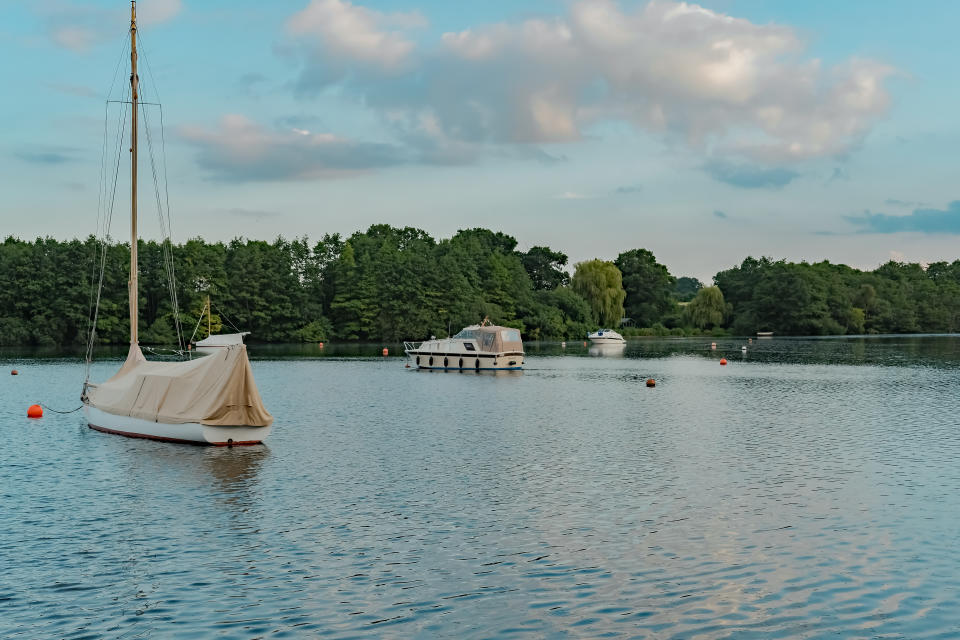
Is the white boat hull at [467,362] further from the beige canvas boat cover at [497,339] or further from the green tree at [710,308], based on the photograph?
the green tree at [710,308]

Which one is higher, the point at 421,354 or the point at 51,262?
the point at 51,262

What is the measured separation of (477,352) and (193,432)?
52247 mm

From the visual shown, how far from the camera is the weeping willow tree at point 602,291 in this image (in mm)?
185125

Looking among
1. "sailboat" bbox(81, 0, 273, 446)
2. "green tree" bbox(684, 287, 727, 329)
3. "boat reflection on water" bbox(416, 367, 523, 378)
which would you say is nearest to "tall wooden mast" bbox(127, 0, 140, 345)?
"sailboat" bbox(81, 0, 273, 446)

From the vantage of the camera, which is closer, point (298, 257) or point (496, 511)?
point (496, 511)

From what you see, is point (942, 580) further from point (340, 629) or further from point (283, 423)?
point (283, 423)

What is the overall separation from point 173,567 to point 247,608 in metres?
3.27

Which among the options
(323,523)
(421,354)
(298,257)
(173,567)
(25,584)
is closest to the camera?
(25,584)

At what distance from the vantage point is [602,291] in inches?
7293

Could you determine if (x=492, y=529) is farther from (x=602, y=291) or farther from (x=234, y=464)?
(x=602, y=291)

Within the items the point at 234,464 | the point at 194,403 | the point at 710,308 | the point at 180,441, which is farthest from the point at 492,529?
the point at 710,308

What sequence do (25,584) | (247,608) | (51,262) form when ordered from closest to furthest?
(247,608), (25,584), (51,262)

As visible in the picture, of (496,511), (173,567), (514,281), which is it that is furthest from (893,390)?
(514,281)

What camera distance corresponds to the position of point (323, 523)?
21.2 m
